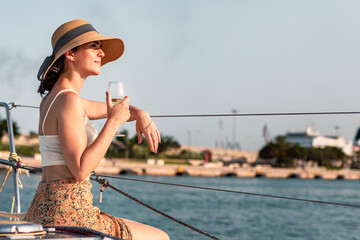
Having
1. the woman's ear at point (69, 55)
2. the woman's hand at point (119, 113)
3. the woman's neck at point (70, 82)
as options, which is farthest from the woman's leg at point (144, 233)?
the woman's ear at point (69, 55)

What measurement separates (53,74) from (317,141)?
361 feet

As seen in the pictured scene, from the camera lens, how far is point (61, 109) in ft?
6.30

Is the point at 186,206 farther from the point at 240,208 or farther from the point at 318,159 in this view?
the point at 318,159

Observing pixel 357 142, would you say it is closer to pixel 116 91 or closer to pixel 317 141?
pixel 317 141

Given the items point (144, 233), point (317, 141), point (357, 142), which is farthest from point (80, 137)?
point (357, 142)

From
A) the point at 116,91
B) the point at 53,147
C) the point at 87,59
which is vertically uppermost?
the point at 87,59

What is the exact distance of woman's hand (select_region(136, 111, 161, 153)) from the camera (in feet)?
7.11

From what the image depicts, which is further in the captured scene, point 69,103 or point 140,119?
point 140,119

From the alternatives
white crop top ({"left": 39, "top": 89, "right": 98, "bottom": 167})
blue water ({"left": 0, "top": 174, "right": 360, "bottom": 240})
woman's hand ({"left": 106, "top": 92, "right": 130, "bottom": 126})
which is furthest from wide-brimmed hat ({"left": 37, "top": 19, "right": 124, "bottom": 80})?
blue water ({"left": 0, "top": 174, "right": 360, "bottom": 240})

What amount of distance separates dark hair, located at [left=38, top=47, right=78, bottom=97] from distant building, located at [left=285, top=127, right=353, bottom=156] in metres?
107

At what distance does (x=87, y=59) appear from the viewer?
209cm

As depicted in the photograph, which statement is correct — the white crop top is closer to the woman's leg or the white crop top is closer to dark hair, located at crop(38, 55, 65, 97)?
dark hair, located at crop(38, 55, 65, 97)

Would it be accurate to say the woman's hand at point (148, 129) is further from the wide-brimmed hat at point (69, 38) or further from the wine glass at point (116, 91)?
the wide-brimmed hat at point (69, 38)

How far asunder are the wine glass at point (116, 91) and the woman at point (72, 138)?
0.33 feet
